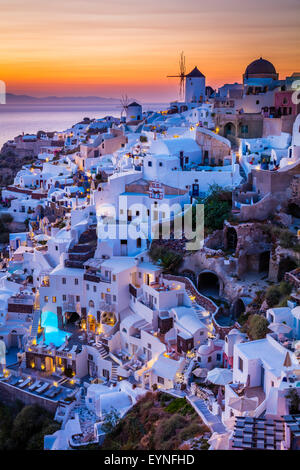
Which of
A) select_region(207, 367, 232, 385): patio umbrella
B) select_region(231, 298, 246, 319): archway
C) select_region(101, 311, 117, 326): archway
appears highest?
select_region(231, 298, 246, 319): archway

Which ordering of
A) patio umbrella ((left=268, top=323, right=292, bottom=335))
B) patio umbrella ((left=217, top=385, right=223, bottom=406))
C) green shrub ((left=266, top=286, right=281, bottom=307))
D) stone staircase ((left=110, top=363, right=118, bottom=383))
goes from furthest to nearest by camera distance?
Answer: stone staircase ((left=110, top=363, right=118, bottom=383)), green shrub ((left=266, top=286, right=281, bottom=307)), patio umbrella ((left=268, top=323, right=292, bottom=335)), patio umbrella ((left=217, top=385, right=223, bottom=406))

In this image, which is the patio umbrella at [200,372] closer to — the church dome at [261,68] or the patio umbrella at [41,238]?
the patio umbrella at [41,238]

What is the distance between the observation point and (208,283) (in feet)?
54.3

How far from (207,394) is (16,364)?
22.0 feet

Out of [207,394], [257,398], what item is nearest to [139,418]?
[207,394]

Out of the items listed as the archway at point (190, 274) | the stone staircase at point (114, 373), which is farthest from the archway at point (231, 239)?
the stone staircase at point (114, 373)

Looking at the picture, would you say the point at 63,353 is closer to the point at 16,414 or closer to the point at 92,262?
the point at 16,414

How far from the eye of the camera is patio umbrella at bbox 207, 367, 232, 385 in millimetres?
11125

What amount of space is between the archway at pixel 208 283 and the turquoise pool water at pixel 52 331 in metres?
4.33

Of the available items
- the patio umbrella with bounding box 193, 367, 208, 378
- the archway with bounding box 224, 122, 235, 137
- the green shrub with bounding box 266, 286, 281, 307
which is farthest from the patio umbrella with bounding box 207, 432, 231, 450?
the archway with bounding box 224, 122, 235, 137

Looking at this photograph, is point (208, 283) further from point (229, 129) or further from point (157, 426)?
point (229, 129)

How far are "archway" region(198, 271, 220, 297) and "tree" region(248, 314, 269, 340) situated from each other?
3.68 m

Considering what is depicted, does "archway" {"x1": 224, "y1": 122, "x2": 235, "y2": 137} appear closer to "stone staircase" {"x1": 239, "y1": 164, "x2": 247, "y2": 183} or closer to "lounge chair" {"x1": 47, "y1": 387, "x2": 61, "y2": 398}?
"stone staircase" {"x1": 239, "y1": 164, "x2": 247, "y2": 183}

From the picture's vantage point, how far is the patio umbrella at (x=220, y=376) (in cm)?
1112
